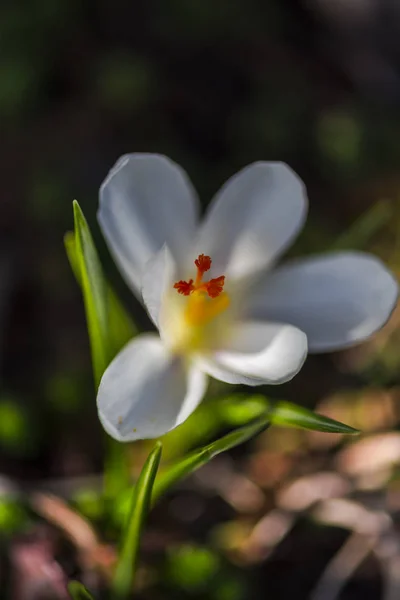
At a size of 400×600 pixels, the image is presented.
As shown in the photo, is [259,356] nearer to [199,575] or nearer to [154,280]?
[154,280]

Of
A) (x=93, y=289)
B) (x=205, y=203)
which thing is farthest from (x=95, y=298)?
(x=205, y=203)

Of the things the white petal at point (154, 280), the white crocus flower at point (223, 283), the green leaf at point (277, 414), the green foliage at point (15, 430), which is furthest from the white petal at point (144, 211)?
the green foliage at point (15, 430)

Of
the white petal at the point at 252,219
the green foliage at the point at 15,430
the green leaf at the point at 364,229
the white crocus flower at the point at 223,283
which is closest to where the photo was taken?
the white crocus flower at the point at 223,283

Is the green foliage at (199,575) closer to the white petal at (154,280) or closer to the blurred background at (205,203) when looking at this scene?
the blurred background at (205,203)

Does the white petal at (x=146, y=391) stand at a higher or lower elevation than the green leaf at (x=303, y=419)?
higher

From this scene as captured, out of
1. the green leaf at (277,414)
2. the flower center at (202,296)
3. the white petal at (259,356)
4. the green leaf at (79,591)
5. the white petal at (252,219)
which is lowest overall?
the green leaf at (79,591)

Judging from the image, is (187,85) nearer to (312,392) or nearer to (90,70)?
Result: (90,70)

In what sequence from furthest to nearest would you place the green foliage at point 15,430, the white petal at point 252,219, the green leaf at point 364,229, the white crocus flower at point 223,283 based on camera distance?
the green foliage at point 15,430, the green leaf at point 364,229, the white petal at point 252,219, the white crocus flower at point 223,283
